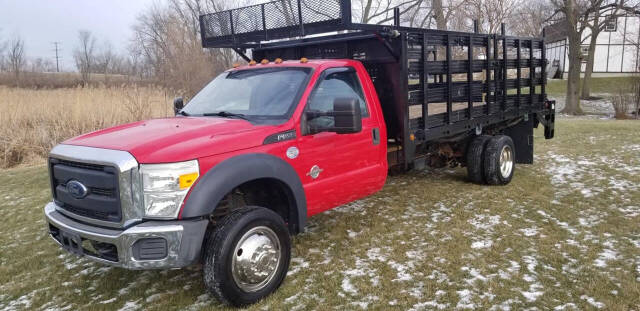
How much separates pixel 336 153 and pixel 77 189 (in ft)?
7.24

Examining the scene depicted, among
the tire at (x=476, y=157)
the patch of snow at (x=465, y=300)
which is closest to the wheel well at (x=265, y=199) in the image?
the patch of snow at (x=465, y=300)

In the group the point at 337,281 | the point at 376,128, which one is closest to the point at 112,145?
the point at 337,281

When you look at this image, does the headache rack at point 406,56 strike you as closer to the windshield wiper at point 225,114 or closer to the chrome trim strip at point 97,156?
the windshield wiper at point 225,114

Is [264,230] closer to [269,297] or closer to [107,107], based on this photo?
[269,297]

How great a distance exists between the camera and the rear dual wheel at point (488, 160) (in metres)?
6.74

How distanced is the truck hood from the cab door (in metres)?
0.50

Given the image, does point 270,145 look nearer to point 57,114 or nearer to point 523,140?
point 523,140

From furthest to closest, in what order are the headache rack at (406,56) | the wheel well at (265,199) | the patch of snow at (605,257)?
the headache rack at (406,56) → the patch of snow at (605,257) → the wheel well at (265,199)

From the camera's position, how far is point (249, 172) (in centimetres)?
357

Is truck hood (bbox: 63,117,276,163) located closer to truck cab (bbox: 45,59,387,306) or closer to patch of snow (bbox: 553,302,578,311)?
truck cab (bbox: 45,59,387,306)

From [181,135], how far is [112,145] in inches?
19.4

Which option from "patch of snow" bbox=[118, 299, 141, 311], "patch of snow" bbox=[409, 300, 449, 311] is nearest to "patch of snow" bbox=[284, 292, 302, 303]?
"patch of snow" bbox=[409, 300, 449, 311]

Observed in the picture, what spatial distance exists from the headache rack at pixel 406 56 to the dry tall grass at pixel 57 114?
631 centimetres

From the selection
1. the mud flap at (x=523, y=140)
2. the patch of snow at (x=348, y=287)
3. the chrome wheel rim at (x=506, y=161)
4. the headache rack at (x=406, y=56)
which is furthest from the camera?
the mud flap at (x=523, y=140)
